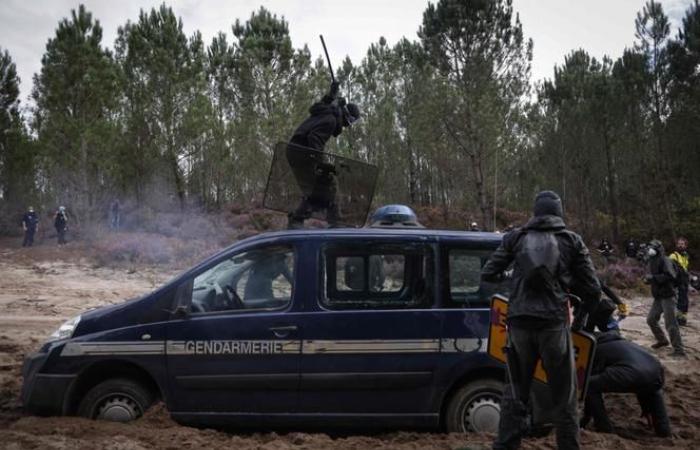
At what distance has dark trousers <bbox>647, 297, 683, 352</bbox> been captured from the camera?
29.9 ft

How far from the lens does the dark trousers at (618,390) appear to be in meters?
4.90

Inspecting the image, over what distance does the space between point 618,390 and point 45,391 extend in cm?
467

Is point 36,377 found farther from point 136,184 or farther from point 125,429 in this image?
point 136,184

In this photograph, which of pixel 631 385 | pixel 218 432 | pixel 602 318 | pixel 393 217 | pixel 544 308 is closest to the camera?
pixel 544 308

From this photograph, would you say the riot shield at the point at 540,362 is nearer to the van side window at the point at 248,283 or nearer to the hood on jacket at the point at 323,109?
the van side window at the point at 248,283

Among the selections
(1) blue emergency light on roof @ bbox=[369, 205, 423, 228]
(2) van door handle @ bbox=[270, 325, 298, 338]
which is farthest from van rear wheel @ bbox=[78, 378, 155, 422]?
(1) blue emergency light on roof @ bbox=[369, 205, 423, 228]

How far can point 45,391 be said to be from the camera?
4570mm

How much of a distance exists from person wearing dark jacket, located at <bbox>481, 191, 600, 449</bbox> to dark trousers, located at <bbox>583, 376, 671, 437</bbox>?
1332 mm

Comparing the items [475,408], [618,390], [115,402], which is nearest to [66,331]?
[115,402]

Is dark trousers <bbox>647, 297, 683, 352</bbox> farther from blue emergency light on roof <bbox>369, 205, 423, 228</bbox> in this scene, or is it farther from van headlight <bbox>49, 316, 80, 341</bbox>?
van headlight <bbox>49, 316, 80, 341</bbox>

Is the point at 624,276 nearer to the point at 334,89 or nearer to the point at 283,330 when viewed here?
the point at 334,89

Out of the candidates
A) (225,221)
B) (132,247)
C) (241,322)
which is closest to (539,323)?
(241,322)

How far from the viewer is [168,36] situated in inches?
1073

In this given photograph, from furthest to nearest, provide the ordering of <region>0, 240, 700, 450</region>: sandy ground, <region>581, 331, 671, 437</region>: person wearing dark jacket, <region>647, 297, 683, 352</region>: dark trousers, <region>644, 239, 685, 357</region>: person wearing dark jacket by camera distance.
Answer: <region>644, 239, 685, 357</region>: person wearing dark jacket → <region>647, 297, 683, 352</region>: dark trousers → <region>581, 331, 671, 437</region>: person wearing dark jacket → <region>0, 240, 700, 450</region>: sandy ground
